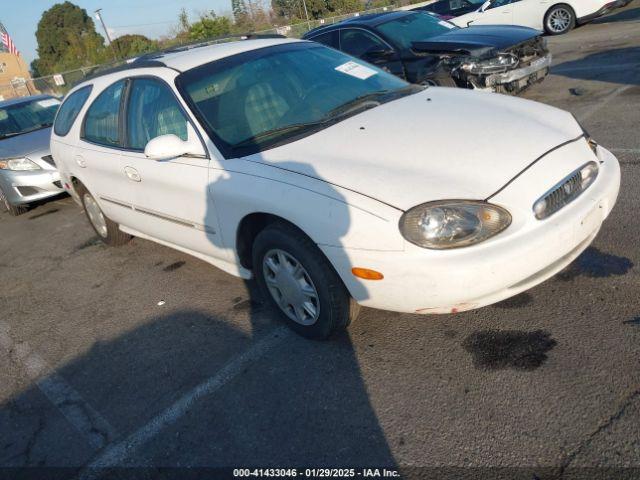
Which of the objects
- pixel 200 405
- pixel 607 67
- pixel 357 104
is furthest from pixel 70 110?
pixel 607 67

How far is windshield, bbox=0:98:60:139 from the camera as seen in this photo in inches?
326

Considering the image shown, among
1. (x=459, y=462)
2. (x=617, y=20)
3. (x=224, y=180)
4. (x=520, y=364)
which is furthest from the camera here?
(x=617, y=20)

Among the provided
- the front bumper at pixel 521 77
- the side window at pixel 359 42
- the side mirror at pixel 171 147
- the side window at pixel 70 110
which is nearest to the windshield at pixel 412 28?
the side window at pixel 359 42

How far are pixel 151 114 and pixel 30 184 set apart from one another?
4229mm

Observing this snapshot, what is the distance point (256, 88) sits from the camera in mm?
3488

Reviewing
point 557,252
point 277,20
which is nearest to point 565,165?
point 557,252

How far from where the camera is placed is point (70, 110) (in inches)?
198

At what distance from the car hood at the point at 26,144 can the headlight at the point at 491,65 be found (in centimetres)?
576

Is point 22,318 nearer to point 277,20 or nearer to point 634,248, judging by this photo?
point 634,248

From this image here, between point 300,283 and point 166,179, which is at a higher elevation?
point 166,179

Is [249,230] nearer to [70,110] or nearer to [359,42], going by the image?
[70,110]

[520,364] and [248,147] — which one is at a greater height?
[248,147]

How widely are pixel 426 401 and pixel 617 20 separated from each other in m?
14.7

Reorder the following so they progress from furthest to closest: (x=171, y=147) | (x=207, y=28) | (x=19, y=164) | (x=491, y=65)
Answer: (x=207, y=28)
(x=19, y=164)
(x=491, y=65)
(x=171, y=147)
